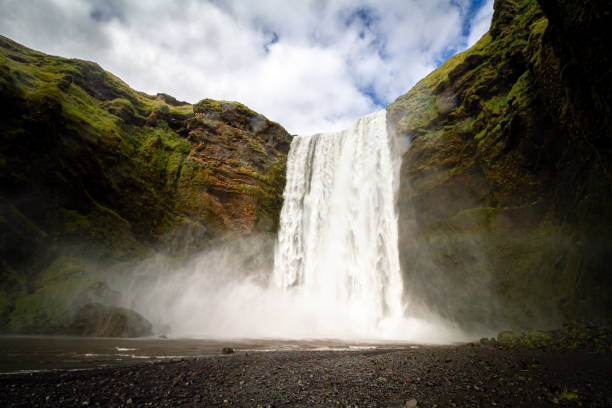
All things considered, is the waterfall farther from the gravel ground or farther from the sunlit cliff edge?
the gravel ground

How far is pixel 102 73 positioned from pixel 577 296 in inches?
1381

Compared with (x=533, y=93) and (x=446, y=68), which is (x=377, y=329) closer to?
(x=533, y=93)

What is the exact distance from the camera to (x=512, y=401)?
4.00 meters

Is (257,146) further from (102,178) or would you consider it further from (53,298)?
(53,298)

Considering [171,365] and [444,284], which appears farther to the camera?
[444,284]

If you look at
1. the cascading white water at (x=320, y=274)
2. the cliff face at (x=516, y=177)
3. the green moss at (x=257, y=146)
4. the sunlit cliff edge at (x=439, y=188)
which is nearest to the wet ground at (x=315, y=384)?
the cliff face at (x=516, y=177)

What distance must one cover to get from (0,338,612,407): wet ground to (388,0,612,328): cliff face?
20.2ft

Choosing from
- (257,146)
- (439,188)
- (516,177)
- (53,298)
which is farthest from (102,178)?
(516,177)

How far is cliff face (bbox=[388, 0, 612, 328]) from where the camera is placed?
25.8 ft

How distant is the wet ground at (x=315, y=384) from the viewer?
12.2 feet

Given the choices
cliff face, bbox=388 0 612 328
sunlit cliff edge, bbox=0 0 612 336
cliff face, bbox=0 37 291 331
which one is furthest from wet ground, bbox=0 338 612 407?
cliff face, bbox=0 37 291 331

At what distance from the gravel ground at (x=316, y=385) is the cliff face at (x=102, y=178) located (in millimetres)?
10841

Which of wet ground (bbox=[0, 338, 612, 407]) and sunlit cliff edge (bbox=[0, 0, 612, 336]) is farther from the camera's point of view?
sunlit cliff edge (bbox=[0, 0, 612, 336])

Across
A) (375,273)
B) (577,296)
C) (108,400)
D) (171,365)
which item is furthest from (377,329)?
(108,400)
